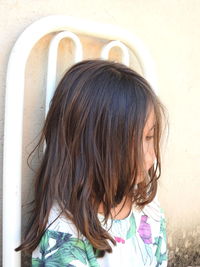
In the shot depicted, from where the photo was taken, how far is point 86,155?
0.87 m

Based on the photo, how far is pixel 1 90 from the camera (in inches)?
34.9

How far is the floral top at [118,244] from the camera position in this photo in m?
0.85

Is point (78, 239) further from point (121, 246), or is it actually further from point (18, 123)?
point (18, 123)

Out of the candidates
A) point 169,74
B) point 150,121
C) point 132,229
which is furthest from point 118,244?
point 169,74

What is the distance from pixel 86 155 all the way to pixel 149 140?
0.51 feet

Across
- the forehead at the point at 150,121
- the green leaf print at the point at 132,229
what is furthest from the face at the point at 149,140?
the green leaf print at the point at 132,229

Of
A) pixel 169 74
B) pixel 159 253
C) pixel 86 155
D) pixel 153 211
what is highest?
pixel 169 74

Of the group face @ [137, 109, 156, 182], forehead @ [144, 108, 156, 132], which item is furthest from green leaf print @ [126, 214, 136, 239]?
forehead @ [144, 108, 156, 132]

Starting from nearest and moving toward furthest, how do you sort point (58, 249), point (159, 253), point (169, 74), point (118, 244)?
point (58, 249) → point (118, 244) → point (159, 253) → point (169, 74)

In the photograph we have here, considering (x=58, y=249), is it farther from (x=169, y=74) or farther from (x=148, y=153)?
(x=169, y=74)

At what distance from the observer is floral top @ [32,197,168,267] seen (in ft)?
2.77

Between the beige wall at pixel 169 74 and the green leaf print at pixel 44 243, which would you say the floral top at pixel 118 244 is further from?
the beige wall at pixel 169 74

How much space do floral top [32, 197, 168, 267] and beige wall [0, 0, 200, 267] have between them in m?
0.15

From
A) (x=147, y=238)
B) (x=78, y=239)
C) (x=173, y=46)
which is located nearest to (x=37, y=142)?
(x=78, y=239)
